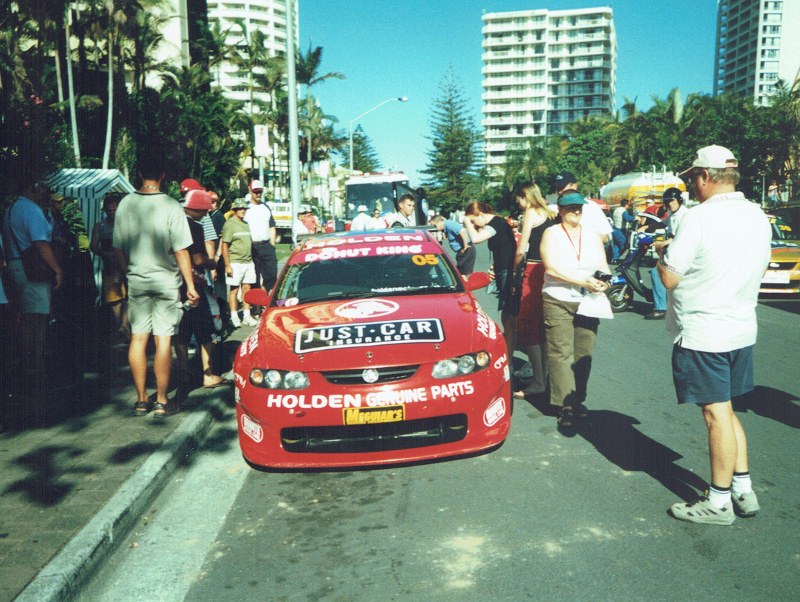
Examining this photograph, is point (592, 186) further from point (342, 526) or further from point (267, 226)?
point (342, 526)

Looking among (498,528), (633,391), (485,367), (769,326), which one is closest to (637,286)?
(769,326)

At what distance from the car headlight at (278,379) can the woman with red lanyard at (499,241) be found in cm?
336

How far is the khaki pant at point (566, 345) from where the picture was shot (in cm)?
563

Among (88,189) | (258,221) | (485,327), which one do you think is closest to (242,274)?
(258,221)

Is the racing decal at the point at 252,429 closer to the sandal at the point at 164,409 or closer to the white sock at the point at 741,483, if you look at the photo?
the sandal at the point at 164,409

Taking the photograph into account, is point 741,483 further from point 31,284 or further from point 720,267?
point 31,284

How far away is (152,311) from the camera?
6043 mm

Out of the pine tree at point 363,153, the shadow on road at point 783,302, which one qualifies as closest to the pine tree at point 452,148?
the pine tree at point 363,153

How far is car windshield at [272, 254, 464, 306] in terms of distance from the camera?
18.9 feet

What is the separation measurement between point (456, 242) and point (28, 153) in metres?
6.33

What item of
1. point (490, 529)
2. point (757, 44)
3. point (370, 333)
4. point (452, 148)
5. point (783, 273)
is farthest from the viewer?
point (757, 44)

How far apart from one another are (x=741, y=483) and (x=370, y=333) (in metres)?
2.32

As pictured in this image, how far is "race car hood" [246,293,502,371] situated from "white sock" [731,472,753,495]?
5.41 ft

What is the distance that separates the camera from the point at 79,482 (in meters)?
4.56
